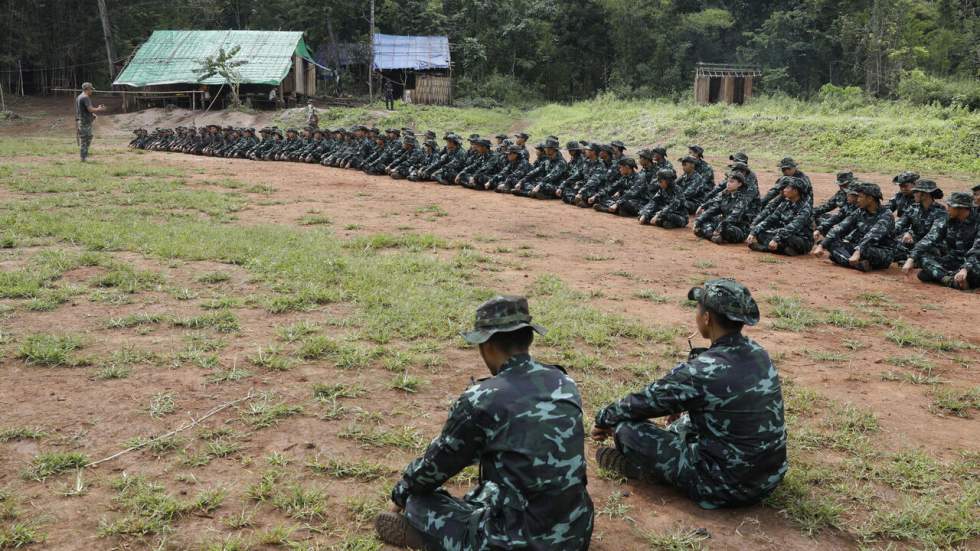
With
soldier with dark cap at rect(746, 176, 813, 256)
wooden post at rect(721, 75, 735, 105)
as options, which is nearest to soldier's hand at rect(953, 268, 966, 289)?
soldier with dark cap at rect(746, 176, 813, 256)

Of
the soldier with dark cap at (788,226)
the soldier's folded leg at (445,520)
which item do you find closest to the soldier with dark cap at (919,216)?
the soldier with dark cap at (788,226)

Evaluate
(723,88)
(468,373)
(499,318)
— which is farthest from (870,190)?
(723,88)

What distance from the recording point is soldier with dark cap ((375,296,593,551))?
3.11 meters

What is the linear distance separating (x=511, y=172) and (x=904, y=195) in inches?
309

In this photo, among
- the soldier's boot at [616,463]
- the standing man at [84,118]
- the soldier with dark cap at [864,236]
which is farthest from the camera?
the standing man at [84,118]

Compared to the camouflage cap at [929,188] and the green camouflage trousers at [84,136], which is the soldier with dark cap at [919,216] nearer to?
the camouflage cap at [929,188]

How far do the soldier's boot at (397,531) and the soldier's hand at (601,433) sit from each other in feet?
4.77

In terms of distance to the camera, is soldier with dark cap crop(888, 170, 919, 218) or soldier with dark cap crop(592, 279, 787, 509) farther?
soldier with dark cap crop(888, 170, 919, 218)

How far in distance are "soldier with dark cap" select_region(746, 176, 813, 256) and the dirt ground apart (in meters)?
0.25

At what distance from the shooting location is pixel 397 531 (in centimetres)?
359

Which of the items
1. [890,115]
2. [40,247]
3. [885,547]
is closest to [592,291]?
[885,547]

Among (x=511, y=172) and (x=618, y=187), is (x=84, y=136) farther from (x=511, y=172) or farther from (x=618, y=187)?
(x=618, y=187)

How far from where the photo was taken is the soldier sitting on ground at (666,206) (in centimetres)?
1271

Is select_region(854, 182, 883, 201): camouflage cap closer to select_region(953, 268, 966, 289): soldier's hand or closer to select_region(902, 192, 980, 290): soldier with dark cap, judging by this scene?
select_region(902, 192, 980, 290): soldier with dark cap
